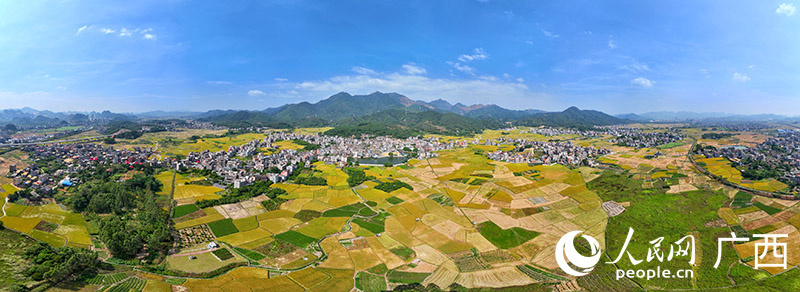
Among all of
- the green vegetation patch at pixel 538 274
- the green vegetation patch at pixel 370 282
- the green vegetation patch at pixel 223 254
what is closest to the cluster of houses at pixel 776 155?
the green vegetation patch at pixel 538 274

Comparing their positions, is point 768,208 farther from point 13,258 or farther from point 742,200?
point 13,258

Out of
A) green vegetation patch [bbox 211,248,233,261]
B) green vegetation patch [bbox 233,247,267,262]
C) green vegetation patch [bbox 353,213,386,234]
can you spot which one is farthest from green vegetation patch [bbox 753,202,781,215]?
green vegetation patch [bbox 211,248,233,261]

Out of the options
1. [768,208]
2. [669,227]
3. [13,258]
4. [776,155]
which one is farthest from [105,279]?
[776,155]

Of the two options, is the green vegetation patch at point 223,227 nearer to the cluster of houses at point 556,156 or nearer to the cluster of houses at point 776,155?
the cluster of houses at point 556,156

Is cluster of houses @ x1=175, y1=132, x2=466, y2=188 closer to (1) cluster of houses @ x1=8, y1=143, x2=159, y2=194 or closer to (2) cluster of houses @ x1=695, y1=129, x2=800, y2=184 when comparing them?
(1) cluster of houses @ x1=8, y1=143, x2=159, y2=194

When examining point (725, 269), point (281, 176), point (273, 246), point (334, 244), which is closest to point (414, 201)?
point (334, 244)

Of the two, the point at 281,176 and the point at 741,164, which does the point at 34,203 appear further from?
the point at 741,164
